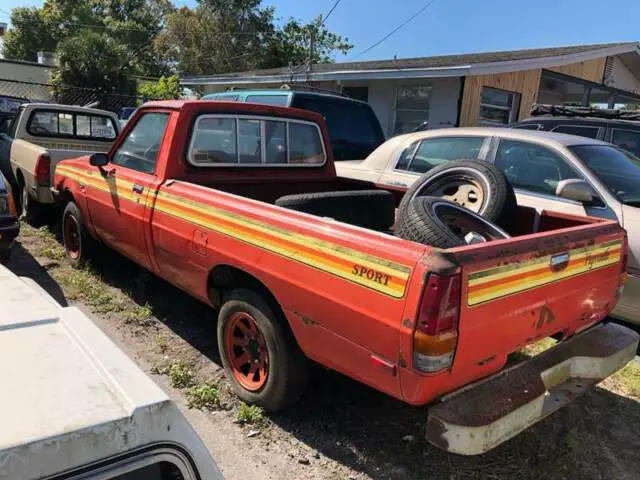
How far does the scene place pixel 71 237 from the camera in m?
5.76

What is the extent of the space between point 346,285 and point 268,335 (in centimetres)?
79

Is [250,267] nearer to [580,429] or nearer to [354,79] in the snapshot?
[580,429]

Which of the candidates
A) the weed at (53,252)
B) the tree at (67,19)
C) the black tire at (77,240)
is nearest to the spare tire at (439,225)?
the black tire at (77,240)

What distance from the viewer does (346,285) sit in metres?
2.47

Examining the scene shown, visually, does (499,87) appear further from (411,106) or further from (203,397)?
(203,397)

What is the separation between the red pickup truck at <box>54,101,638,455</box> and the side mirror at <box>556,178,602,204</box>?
99 centimetres

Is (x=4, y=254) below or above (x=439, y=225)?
below

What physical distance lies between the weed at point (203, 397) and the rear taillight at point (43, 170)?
4.05 m

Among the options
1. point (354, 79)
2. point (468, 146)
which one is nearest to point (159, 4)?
point (354, 79)

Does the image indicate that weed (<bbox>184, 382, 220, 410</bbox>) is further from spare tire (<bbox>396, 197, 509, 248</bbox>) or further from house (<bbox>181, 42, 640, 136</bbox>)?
house (<bbox>181, 42, 640, 136</bbox>)

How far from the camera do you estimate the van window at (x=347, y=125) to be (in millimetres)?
7918

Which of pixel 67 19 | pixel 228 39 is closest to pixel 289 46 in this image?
pixel 228 39

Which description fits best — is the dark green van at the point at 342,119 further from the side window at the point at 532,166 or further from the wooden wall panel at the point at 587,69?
the wooden wall panel at the point at 587,69

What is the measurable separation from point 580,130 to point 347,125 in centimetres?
321
